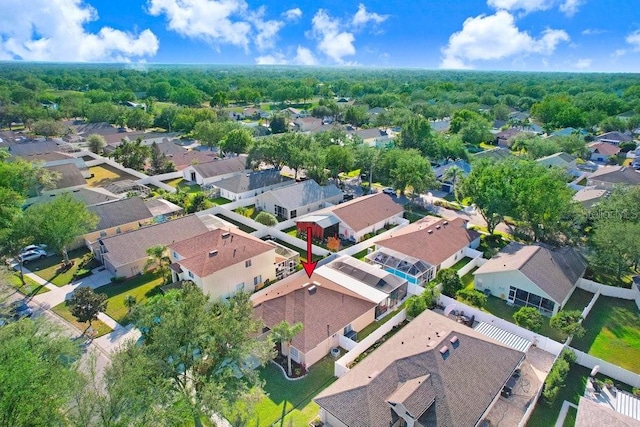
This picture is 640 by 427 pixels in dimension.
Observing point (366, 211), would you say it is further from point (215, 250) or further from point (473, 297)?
point (215, 250)

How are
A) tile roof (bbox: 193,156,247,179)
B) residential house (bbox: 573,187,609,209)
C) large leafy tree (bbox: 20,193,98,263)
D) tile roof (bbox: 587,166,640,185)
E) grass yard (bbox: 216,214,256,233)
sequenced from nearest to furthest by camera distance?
Result: large leafy tree (bbox: 20,193,98,263)
grass yard (bbox: 216,214,256,233)
residential house (bbox: 573,187,609,209)
tile roof (bbox: 587,166,640,185)
tile roof (bbox: 193,156,247,179)

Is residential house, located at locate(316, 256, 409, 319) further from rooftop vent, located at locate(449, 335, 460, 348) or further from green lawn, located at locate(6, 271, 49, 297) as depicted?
green lawn, located at locate(6, 271, 49, 297)

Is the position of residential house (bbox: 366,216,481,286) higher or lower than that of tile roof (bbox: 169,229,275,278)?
lower

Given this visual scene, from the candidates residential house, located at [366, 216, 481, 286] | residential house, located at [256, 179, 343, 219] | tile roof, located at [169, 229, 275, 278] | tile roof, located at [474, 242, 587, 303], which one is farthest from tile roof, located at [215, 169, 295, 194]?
tile roof, located at [474, 242, 587, 303]

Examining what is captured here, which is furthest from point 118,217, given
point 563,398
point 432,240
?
point 563,398

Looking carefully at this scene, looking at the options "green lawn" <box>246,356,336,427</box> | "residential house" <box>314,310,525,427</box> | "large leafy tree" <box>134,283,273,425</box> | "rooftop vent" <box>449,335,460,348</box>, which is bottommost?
"green lawn" <box>246,356,336,427</box>

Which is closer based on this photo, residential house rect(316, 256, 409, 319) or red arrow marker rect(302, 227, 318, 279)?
residential house rect(316, 256, 409, 319)

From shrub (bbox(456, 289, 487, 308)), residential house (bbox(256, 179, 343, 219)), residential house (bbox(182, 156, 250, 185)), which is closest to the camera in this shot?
shrub (bbox(456, 289, 487, 308))
